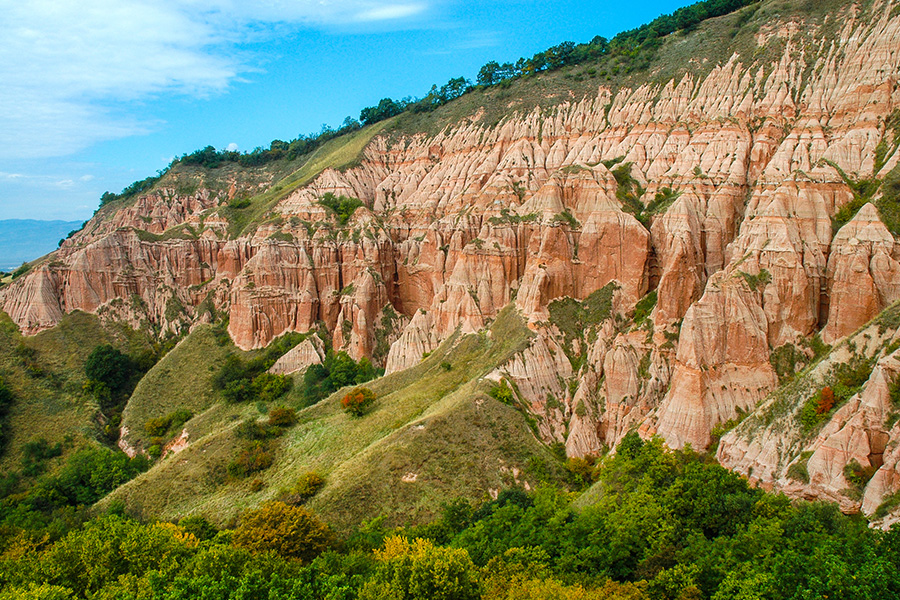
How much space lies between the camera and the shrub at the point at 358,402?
48406 millimetres

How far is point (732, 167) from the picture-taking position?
5047cm

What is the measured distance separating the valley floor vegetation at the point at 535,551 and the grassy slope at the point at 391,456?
217 cm

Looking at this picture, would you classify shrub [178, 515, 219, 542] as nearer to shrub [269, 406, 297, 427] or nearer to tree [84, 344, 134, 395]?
shrub [269, 406, 297, 427]

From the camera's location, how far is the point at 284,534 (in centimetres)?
3042

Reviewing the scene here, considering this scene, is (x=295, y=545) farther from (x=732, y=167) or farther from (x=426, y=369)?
(x=732, y=167)

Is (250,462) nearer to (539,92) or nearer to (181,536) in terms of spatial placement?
(181,536)

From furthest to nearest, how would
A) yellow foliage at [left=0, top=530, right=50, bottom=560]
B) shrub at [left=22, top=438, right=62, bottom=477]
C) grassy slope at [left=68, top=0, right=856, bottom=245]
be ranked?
grassy slope at [left=68, top=0, right=856, bottom=245], shrub at [left=22, top=438, right=62, bottom=477], yellow foliage at [left=0, top=530, right=50, bottom=560]

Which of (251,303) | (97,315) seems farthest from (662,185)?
(97,315)

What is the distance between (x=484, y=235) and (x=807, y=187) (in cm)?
2901

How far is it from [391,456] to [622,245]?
27.3 meters

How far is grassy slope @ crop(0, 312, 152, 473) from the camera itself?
58.3 metres

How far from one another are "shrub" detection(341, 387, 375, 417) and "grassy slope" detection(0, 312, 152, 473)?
95.7 ft

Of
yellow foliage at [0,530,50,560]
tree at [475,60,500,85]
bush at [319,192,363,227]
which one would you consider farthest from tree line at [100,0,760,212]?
yellow foliage at [0,530,50,560]

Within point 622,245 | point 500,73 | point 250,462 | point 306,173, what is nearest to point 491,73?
point 500,73
